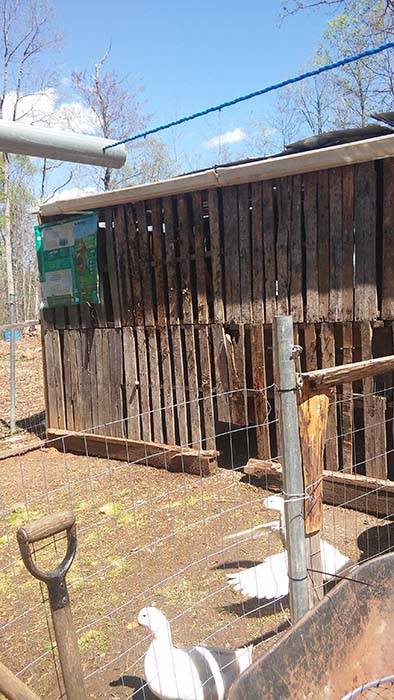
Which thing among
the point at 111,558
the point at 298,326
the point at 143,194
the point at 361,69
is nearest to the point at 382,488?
the point at 298,326

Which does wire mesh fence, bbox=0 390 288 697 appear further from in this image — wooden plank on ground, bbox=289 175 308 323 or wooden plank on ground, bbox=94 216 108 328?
wooden plank on ground, bbox=94 216 108 328

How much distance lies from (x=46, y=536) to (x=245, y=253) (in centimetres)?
417

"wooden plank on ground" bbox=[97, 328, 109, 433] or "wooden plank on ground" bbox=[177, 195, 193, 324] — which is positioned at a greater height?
"wooden plank on ground" bbox=[177, 195, 193, 324]

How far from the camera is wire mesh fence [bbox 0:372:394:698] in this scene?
3236mm

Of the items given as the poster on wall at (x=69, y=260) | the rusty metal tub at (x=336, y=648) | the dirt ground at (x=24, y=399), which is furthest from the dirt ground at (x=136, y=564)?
the poster on wall at (x=69, y=260)

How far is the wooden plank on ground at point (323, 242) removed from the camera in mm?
4941

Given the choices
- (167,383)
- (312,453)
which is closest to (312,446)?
(312,453)

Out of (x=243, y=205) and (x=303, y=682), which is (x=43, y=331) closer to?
(x=243, y=205)

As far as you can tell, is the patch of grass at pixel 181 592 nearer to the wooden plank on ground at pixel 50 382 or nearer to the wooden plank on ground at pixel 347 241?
the wooden plank on ground at pixel 347 241

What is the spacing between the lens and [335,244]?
4914mm

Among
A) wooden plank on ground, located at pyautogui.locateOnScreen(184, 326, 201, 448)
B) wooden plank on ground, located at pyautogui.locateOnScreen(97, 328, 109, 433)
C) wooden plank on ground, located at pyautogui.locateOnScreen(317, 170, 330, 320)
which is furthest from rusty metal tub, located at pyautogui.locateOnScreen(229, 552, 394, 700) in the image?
wooden plank on ground, located at pyautogui.locateOnScreen(97, 328, 109, 433)

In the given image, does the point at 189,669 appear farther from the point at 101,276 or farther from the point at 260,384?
the point at 101,276

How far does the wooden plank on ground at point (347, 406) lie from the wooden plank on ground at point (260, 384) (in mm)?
806

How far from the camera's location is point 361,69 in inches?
768
